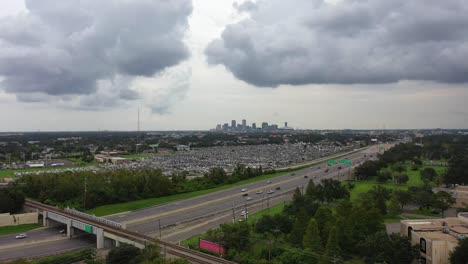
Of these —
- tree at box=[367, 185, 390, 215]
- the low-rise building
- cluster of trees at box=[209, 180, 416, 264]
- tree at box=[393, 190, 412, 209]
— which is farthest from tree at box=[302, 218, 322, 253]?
tree at box=[393, 190, 412, 209]

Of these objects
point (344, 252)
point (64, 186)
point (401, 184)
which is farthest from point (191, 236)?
point (401, 184)

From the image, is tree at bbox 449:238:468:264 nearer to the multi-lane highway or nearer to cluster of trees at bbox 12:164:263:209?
the multi-lane highway

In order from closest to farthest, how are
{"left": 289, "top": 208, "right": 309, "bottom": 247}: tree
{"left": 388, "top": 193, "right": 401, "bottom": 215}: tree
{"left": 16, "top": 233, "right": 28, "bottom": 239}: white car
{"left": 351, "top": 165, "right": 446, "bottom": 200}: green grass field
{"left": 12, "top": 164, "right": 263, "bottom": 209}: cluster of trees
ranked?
{"left": 289, "top": 208, "right": 309, "bottom": 247}: tree < {"left": 16, "top": 233, "right": 28, "bottom": 239}: white car < {"left": 388, "top": 193, "right": 401, "bottom": 215}: tree < {"left": 12, "top": 164, "right": 263, "bottom": 209}: cluster of trees < {"left": 351, "top": 165, "right": 446, "bottom": 200}: green grass field

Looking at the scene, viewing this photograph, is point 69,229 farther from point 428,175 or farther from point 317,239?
point 428,175

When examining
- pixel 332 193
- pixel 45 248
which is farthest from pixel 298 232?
pixel 45 248

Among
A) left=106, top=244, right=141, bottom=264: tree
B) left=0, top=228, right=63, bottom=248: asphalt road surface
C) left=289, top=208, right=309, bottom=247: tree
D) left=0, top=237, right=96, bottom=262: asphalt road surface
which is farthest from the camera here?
left=0, top=228, right=63, bottom=248: asphalt road surface

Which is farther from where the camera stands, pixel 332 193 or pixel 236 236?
pixel 332 193

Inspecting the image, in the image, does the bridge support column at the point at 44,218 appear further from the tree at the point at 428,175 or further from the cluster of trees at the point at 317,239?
the tree at the point at 428,175
